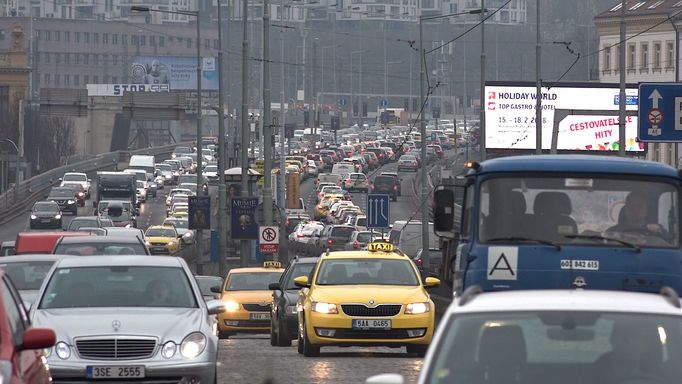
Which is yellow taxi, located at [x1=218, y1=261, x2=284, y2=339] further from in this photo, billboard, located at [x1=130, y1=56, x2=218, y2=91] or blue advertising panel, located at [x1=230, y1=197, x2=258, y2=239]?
billboard, located at [x1=130, y1=56, x2=218, y2=91]

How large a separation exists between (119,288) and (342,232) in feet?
190

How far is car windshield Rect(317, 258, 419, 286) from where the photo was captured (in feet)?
75.4

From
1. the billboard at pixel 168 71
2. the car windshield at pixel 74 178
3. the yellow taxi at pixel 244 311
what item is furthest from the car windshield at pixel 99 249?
the billboard at pixel 168 71

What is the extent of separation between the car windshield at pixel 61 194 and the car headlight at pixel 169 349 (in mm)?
83584

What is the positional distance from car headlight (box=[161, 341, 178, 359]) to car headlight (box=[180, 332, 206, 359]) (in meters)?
0.07

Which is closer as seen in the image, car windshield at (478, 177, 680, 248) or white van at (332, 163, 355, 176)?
car windshield at (478, 177, 680, 248)

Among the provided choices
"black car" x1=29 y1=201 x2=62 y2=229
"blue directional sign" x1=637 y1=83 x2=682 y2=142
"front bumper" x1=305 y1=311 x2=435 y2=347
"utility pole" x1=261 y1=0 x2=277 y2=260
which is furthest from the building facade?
"front bumper" x1=305 y1=311 x2=435 y2=347

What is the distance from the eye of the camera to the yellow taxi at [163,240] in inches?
2692

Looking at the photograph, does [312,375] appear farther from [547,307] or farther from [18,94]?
[18,94]

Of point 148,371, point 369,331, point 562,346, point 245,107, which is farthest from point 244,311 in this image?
point 562,346

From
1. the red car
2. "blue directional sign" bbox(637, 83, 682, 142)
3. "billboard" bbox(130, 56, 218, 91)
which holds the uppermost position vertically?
"billboard" bbox(130, 56, 218, 91)

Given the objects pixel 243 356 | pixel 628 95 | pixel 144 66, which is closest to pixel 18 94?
pixel 144 66

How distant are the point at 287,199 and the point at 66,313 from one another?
79738 mm

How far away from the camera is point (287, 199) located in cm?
9550
